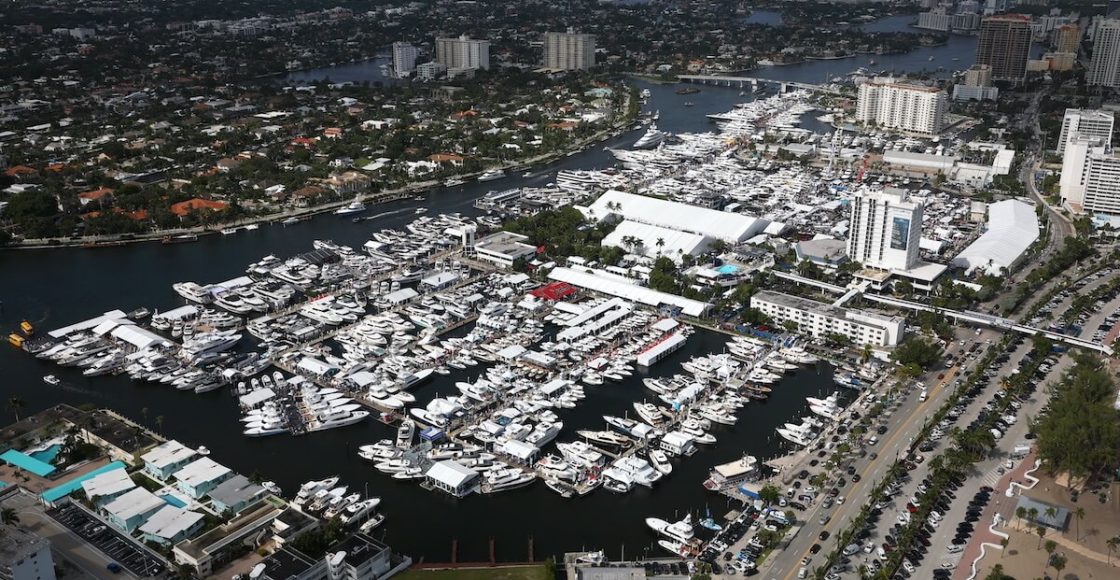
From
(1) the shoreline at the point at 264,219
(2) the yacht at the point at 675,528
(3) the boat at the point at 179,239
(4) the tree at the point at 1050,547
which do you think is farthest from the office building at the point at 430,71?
(4) the tree at the point at 1050,547

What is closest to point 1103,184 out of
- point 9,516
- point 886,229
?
point 886,229

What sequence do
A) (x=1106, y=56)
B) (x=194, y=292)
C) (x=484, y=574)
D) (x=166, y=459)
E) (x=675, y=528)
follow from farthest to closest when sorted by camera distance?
(x=1106, y=56) → (x=194, y=292) → (x=166, y=459) → (x=675, y=528) → (x=484, y=574)

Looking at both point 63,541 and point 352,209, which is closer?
point 63,541

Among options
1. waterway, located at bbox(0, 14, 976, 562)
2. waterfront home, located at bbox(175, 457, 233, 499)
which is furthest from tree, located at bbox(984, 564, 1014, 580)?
waterfront home, located at bbox(175, 457, 233, 499)

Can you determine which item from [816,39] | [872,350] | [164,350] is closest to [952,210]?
[872,350]

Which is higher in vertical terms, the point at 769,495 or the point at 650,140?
the point at 650,140

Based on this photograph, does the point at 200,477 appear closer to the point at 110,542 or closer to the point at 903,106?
the point at 110,542

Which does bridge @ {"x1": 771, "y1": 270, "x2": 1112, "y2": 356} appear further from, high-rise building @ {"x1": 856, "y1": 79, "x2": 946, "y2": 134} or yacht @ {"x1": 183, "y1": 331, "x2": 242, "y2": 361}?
high-rise building @ {"x1": 856, "y1": 79, "x2": 946, "y2": 134}
